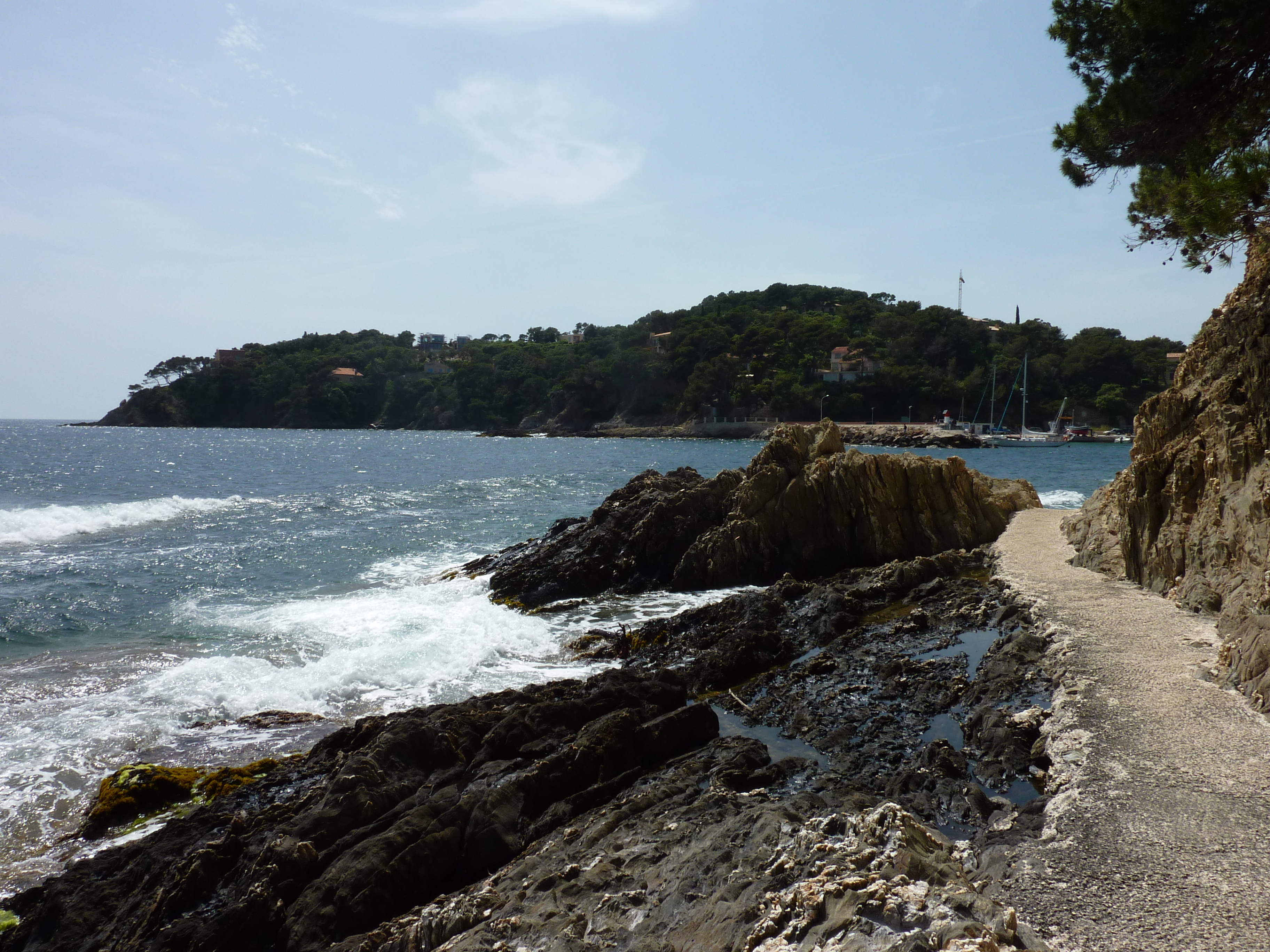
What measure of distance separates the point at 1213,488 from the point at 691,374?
91.0m

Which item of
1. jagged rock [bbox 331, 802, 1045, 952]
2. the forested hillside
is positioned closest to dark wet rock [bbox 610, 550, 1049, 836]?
jagged rock [bbox 331, 802, 1045, 952]

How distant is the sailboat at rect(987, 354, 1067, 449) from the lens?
6988cm

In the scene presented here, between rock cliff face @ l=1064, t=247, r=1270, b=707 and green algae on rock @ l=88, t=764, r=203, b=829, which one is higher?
rock cliff face @ l=1064, t=247, r=1270, b=707

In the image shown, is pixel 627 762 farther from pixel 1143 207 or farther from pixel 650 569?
pixel 650 569

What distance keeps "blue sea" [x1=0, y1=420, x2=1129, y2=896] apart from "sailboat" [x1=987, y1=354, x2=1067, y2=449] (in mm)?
30781

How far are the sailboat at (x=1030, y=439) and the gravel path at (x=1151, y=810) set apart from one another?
68.1 m

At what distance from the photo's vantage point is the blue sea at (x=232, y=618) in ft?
30.2

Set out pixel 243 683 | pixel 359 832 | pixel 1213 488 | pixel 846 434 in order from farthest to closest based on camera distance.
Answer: pixel 846 434, pixel 243 683, pixel 1213 488, pixel 359 832

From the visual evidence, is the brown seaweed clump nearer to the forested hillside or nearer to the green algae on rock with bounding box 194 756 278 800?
the green algae on rock with bounding box 194 756 278 800

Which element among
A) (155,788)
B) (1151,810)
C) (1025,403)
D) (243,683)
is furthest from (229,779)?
(1025,403)

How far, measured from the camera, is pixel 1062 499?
2867 centimetres

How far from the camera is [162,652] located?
42.5ft

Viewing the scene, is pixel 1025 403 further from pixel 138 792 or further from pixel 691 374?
pixel 138 792

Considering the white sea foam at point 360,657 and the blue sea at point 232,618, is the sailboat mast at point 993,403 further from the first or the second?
the white sea foam at point 360,657
